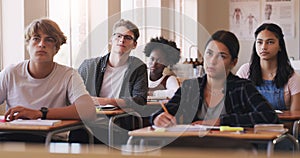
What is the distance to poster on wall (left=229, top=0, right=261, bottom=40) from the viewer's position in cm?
943

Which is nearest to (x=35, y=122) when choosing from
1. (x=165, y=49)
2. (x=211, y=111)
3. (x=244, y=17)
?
(x=211, y=111)

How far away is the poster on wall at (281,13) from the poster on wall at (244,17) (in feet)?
0.43

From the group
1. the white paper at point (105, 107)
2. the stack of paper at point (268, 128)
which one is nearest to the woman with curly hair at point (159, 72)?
the white paper at point (105, 107)

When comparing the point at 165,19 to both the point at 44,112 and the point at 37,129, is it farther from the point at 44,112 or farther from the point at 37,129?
the point at 37,129

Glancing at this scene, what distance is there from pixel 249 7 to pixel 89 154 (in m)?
9.14

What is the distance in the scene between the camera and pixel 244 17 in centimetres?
949

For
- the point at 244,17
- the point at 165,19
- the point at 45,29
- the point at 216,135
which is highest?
the point at 244,17

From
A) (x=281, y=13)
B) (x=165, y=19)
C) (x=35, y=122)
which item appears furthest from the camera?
(x=281, y=13)

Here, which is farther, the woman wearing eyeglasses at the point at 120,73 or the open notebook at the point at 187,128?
the woman wearing eyeglasses at the point at 120,73

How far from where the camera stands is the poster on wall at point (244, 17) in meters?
9.43

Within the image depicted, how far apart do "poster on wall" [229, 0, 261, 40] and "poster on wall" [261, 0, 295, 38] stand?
0.13 m

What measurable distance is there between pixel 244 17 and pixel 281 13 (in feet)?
2.00

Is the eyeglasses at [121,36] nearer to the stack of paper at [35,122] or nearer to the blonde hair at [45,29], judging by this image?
the blonde hair at [45,29]

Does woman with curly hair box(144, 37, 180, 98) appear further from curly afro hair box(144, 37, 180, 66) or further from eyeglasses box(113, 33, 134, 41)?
eyeglasses box(113, 33, 134, 41)
